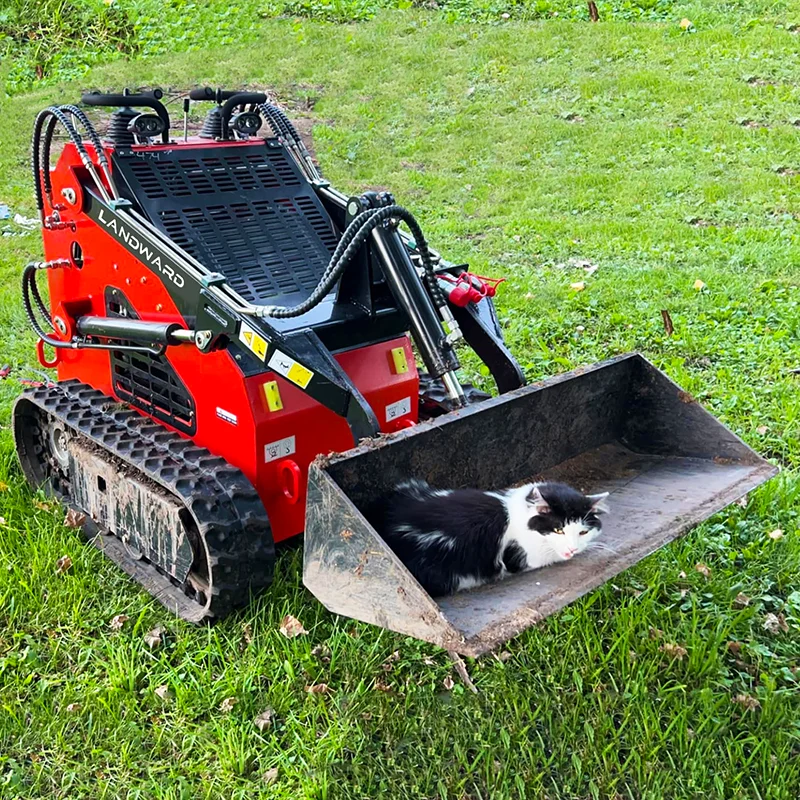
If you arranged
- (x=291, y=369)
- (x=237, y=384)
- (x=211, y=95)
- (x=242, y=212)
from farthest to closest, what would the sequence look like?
(x=211, y=95) → (x=242, y=212) → (x=237, y=384) → (x=291, y=369)

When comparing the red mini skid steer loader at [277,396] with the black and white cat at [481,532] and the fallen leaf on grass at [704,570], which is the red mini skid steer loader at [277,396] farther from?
the fallen leaf on grass at [704,570]

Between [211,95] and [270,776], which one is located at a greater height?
[211,95]

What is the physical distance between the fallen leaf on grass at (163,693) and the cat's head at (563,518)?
139 cm

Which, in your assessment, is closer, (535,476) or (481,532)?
(481,532)

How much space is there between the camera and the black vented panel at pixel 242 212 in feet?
12.2

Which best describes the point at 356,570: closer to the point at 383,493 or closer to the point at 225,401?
the point at 383,493

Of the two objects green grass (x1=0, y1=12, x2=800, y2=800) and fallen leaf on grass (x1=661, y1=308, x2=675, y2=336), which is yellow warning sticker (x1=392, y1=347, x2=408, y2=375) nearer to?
green grass (x1=0, y1=12, x2=800, y2=800)

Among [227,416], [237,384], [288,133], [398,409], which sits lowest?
[398,409]

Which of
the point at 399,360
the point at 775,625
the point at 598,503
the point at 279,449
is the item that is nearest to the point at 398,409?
the point at 399,360

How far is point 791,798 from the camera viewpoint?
2689 mm

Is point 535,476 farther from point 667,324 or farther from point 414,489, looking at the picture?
point 667,324

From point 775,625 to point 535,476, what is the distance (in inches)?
40.8

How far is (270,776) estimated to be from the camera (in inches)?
111

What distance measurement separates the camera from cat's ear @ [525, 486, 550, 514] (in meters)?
2.90
